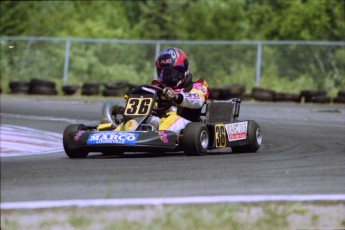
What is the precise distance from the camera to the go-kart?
27.8 feet

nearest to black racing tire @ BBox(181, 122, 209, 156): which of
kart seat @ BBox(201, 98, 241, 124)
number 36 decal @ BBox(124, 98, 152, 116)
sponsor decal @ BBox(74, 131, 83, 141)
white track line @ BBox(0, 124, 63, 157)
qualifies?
number 36 decal @ BBox(124, 98, 152, 116)

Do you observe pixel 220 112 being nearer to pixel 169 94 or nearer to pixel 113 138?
pixel 169 94

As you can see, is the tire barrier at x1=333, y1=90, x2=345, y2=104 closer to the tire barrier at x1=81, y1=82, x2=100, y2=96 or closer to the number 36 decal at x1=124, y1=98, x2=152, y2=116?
the tire barrier at x1=81, y1=82, x2=100, y2=96

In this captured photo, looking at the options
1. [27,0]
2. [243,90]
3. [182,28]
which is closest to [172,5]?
[182,28]

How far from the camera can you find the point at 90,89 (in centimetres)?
2334

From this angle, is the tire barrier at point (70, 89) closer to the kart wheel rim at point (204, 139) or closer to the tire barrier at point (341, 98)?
the tire barrier at point (341, 98)

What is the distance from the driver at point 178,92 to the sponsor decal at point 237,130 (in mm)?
356

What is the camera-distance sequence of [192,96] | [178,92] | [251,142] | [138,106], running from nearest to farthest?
1. [138,106]
2. [178,92]
3. [192,96]
4. [251,142]

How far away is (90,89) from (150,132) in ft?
49.1

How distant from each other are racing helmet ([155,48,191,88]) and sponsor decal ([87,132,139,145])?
140cm

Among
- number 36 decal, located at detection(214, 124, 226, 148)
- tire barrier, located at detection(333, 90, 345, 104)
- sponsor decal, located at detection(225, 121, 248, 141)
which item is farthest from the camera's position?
tire barrier, located at detection(333, 90, 345, 104)

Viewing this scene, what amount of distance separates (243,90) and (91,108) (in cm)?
484

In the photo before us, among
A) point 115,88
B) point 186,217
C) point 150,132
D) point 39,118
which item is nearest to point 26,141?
point 150,132

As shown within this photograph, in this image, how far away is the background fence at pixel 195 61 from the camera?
2409 cm
